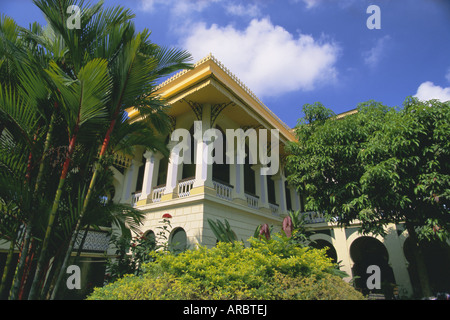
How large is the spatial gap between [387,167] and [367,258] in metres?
8.18

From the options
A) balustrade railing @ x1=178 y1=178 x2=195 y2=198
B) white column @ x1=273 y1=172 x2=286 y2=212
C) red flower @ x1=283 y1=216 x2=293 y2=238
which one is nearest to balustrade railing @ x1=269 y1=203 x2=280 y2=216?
white column @ x1=273 y1=172 x2=286 y2=212

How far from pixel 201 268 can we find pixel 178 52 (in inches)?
169

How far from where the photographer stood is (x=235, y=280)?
3.94m

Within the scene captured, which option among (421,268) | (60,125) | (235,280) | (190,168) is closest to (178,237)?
(190,168)

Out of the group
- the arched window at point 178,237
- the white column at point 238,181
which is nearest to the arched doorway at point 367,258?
the white column at point 238,181

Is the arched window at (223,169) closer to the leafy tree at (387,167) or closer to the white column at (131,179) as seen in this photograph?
the white column at (131,179)

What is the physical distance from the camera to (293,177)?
794cm

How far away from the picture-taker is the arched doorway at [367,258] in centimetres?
1129

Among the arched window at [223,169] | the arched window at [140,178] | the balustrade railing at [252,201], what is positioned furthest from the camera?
the arched window at [140,178]

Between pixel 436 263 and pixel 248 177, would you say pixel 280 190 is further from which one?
pixel 436 263

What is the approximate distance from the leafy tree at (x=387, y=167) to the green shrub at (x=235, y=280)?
9.03 ft

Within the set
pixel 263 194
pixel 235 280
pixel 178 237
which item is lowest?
pixel 235 280
